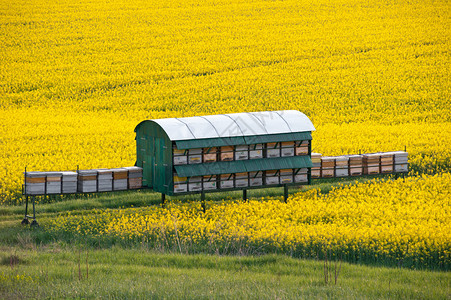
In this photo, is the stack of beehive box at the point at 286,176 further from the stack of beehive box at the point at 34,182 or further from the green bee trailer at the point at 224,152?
the stack of beehive box at the point at 34,182

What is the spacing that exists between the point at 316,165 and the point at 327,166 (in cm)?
61

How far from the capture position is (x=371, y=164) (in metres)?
29.7

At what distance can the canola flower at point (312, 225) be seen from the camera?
19.7 m

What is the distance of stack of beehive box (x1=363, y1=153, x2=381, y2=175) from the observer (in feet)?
97.1

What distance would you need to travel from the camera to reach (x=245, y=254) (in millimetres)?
20484

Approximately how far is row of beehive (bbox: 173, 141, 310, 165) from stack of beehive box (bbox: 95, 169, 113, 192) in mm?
2513

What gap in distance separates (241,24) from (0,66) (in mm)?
24269

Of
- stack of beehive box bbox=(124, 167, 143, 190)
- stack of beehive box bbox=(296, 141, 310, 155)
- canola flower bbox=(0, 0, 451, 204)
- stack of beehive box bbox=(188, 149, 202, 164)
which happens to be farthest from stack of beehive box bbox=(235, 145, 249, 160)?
canola flower bbox=(0, 0, 451, 204)

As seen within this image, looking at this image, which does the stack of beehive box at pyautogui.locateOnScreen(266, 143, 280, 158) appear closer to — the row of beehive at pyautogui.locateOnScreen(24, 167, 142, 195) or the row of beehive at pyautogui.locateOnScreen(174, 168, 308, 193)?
the row of beehive at pyautogui.locateOnScreen(174, 168, 308, 193)

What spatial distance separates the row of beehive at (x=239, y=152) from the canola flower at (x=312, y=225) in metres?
1.80

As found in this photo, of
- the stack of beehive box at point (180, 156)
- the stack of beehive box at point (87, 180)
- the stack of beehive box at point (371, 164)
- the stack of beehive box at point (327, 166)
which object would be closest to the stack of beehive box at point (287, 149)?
the stack of beehive box at point (327, 166)

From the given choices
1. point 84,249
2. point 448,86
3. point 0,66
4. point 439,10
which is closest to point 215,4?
point 439,10

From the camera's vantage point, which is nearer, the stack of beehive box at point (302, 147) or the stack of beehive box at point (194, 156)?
the stack of beehive box at point (194, 156)

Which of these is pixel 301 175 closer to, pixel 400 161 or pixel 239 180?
pixel 239 180
